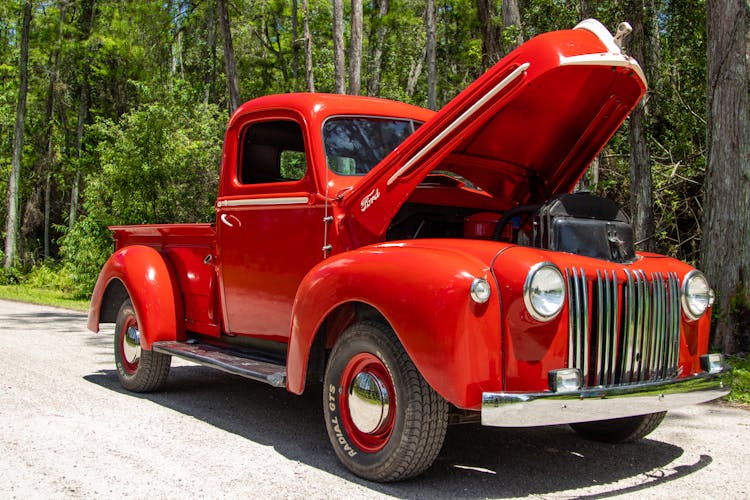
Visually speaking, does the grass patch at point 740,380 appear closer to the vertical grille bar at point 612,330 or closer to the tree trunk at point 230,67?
the vertical grille bar at point 612,330

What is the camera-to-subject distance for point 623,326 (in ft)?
12.6

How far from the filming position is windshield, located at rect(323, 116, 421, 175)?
514 cm

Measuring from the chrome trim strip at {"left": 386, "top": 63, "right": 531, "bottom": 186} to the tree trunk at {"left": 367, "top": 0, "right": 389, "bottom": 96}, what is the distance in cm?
2256

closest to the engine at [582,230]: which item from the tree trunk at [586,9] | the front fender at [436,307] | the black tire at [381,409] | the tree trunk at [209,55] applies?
the front fender at [436,307]

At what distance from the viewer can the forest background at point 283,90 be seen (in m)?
7.91

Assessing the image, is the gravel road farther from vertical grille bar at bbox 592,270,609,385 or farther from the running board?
vertical grille bar at bbox 592,270,609,385

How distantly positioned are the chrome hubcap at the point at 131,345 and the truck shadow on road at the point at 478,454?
32 centimetres

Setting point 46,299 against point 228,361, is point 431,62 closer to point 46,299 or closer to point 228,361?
point 46,299

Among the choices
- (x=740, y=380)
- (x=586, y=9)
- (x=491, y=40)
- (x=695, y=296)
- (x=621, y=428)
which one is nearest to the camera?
(x=695, y=296)

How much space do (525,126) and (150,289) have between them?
3258mm

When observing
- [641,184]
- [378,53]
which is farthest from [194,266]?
[378,53]

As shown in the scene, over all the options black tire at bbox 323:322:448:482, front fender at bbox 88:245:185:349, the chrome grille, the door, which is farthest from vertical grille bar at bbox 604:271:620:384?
front fender at bbox 88:245:185:349

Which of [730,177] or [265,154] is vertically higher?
[730,177]

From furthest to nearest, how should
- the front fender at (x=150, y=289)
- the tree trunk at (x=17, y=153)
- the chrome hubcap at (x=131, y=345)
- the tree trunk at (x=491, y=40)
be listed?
the tree trunk at (x=17, y=153) < the tree trunk at (x=491, y=40) < the chrome hubcap at (x=131, y=345) < the front fender at (x=150, y=289)
